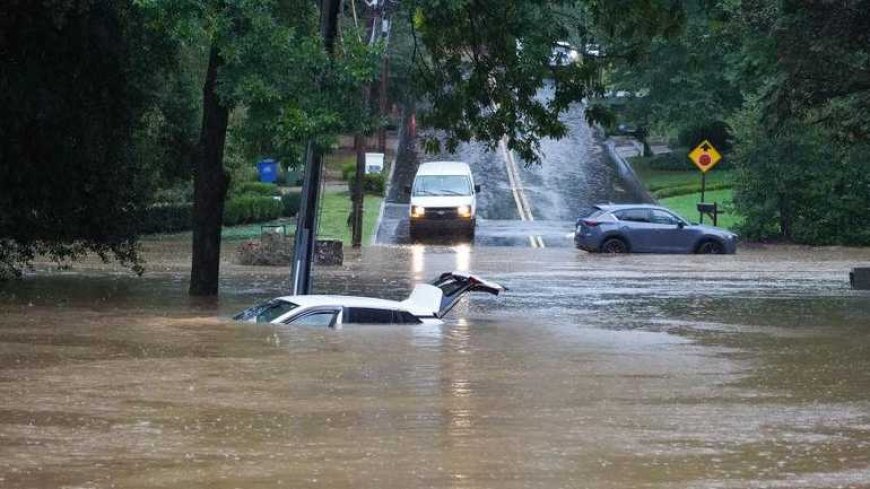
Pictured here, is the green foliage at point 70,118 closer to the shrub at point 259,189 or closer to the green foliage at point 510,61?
the green foliage at point 510,61

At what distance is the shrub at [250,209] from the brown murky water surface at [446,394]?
2261 centimetres

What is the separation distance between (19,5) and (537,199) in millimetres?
36361

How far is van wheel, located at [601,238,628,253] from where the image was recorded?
44.2 metres

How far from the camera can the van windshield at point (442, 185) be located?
4962 centimetres

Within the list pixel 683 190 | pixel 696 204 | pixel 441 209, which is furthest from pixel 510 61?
pixel 683 190

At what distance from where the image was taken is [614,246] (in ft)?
146

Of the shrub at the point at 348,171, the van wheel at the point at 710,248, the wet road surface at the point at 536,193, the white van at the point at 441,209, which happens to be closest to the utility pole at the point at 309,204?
the van wheel at the point at 710,248

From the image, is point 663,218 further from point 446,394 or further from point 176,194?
point 446,394

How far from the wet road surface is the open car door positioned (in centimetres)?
2350

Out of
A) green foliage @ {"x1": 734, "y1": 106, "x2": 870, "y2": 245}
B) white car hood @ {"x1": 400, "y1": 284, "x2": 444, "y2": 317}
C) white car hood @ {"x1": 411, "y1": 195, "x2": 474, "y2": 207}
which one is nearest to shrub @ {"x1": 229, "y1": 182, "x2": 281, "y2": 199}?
white car hood @ {"x1": 411, "y1": 195, "x2": 474, "y2": 207}

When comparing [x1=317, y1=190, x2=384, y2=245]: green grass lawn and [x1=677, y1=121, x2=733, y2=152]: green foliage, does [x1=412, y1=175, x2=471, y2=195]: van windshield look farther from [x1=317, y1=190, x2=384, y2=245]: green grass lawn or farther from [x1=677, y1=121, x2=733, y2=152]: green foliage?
[x1=677, y1=121, x2=733, y2=152]: green foliage

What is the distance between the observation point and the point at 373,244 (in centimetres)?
4700

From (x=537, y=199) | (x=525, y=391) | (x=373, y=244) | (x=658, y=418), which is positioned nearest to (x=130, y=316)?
(x=525, y=391)

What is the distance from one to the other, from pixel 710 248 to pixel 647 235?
1.76m
